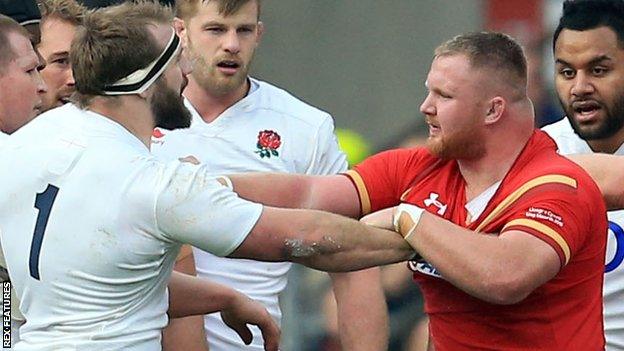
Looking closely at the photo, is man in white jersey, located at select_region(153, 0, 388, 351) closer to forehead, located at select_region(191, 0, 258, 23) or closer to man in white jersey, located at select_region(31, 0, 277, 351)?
forehead, located at select_region(191, 0, 258, 23)

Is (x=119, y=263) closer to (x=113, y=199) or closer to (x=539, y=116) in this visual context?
(x=113, y=199)

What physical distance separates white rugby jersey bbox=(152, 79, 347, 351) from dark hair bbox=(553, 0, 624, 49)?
3.47 ft

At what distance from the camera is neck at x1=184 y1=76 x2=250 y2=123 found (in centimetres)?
584

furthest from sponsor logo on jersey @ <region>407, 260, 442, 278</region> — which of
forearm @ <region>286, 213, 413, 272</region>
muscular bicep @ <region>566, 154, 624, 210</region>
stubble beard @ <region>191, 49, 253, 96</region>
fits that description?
stubble beard @ <region>191, 49, 253, 96</region>

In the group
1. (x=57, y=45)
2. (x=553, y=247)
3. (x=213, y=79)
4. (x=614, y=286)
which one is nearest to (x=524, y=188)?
(x=553, y=247)

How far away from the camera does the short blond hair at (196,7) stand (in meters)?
5.87

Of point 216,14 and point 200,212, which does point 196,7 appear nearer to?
point 216,14

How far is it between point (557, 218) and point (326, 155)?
5.53 feet

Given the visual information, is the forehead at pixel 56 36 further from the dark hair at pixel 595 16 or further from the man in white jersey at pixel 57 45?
the dark hair at pixel 595 16

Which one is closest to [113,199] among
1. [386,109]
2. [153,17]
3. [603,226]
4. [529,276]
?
[153,17]

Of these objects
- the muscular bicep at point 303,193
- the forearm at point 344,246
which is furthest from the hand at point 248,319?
the forearm at point 344,246

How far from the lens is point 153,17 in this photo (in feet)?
14.2

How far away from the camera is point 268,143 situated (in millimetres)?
5754

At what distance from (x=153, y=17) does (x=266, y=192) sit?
0.75 metres
